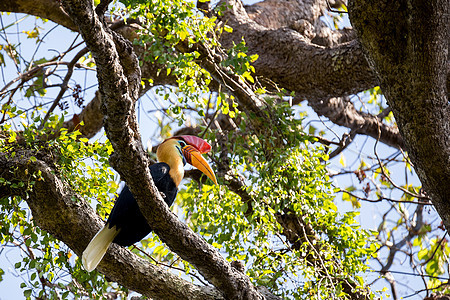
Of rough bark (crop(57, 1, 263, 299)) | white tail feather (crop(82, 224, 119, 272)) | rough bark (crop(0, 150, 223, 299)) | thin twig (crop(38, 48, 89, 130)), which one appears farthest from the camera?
thin twig (crop(38, 48, 89, 130))

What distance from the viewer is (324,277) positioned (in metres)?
2.80

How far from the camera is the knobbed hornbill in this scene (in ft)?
6.93

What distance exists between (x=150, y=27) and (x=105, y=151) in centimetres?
76

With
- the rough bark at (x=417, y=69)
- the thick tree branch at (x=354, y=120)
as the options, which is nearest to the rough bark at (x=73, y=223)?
the rough bark at (x=417, y=69)

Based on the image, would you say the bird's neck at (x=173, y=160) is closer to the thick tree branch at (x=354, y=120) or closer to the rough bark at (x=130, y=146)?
the rough bark at (x=130, y=146)

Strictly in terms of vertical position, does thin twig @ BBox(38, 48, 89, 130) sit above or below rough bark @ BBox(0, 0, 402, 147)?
below

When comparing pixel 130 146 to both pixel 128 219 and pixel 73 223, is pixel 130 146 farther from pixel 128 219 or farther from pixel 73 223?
pixel 73 223

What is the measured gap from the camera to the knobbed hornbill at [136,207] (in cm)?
211

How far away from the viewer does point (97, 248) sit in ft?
6.91

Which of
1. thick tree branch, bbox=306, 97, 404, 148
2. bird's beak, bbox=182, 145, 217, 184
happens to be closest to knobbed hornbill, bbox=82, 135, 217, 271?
bird's beak, bbox=182, 145, 217, 184

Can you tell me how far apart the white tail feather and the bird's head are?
409 mm

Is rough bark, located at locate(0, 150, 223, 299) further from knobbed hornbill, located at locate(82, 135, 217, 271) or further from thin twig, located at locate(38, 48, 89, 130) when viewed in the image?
thin twig, located at locate(38, 48, 89, 130)

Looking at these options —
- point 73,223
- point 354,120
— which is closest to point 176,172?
point 73,223

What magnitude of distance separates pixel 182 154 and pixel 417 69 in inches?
42.4
